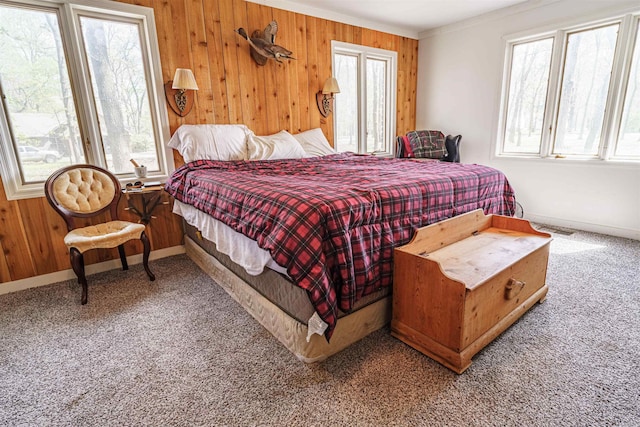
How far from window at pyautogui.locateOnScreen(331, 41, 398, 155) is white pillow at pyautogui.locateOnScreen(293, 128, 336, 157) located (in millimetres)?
545

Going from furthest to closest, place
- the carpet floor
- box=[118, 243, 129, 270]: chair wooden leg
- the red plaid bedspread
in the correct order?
box=[118, 243, 129, 270]: chair wooden leg, the red plaid bedspread, the carpet floor

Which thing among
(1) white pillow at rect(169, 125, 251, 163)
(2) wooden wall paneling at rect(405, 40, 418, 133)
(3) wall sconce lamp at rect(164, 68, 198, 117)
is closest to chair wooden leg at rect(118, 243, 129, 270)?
(1) white pillow at rect(169, 125, 251, 163)

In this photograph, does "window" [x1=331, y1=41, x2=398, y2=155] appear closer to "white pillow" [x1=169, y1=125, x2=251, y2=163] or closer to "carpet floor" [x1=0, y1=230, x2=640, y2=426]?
"white pillow" [x1=169, y1=125, x2=251, y2=163]

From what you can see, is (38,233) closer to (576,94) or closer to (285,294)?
(285,294)

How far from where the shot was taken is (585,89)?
11.2 ft

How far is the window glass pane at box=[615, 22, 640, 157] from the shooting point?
122 inches

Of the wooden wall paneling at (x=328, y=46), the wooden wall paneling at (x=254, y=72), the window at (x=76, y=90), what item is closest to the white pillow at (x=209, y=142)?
the window at (x=76, y=90)

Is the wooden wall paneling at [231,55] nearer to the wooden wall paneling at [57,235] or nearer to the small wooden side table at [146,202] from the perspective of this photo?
the small wooden side table at [146,202]

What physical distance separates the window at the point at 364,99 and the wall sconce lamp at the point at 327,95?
146 millimetres

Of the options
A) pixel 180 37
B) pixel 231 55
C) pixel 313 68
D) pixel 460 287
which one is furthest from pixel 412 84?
pixel 460 287

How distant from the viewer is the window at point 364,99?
13.7 ft

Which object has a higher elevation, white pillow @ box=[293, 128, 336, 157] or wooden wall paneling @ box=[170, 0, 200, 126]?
wooden wall paneling @ box=[170, 0, 200, 126]

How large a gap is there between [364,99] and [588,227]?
3.01 meters

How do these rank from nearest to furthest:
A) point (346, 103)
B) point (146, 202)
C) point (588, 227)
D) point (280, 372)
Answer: point (280, 372) < point (146, 202) < point (588, 227) < point (346, 103)
